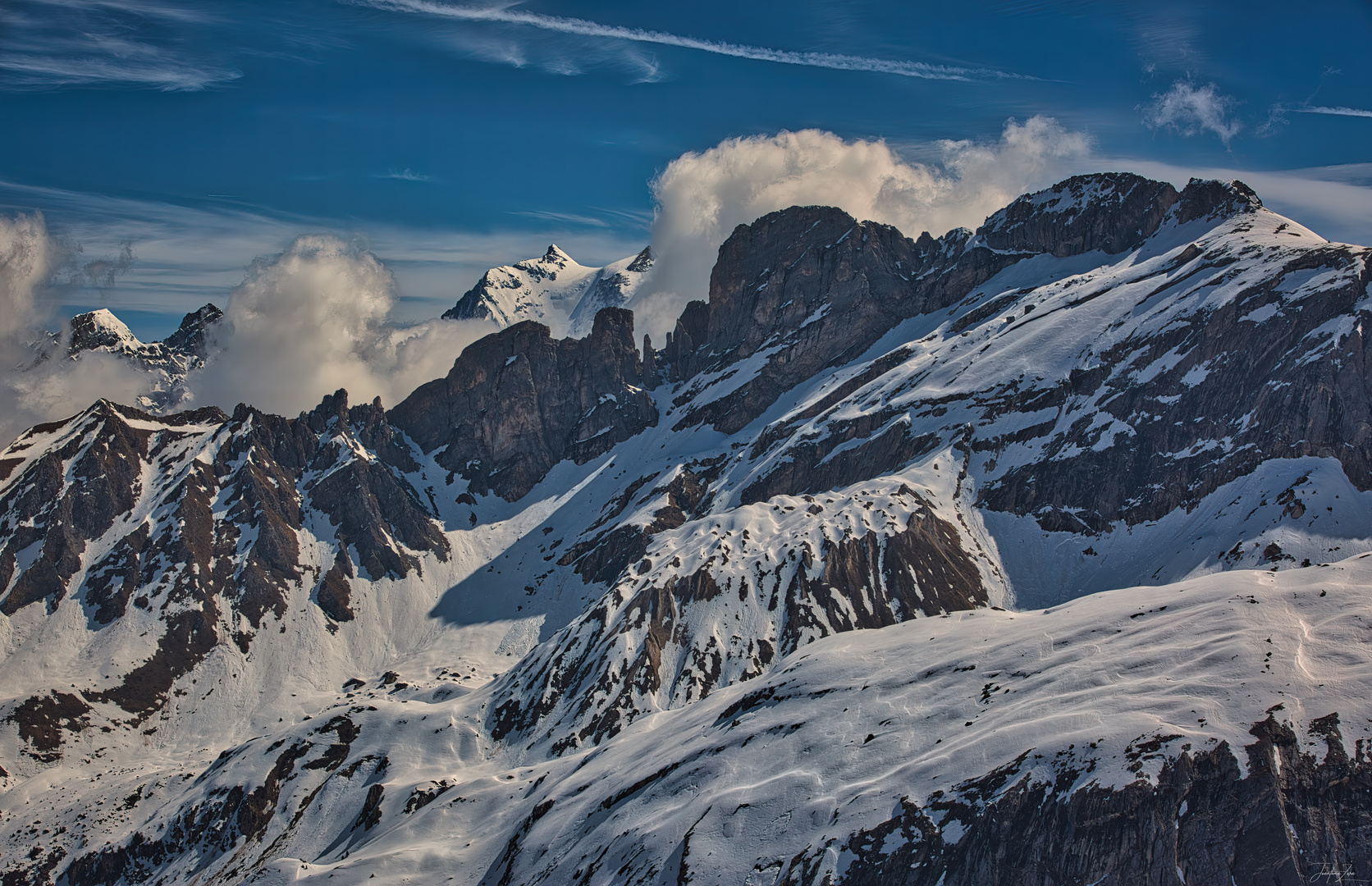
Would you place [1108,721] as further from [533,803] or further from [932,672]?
[533,803]

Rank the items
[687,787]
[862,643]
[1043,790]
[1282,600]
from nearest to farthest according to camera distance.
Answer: [1043,790]
[1282,600]
[687,787]
[862,643]

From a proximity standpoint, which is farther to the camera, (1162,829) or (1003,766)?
(1003,766)

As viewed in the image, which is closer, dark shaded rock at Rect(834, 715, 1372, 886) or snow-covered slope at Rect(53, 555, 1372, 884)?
dark shaded rock at Rect(834, 715, 1372, 886)

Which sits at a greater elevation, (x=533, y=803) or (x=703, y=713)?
(x=703, y=713)

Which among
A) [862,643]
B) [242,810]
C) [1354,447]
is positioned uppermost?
[1354,447]

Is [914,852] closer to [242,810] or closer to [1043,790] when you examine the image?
[1043,790]

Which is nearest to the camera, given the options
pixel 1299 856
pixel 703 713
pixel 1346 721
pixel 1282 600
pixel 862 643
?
pixel 1299 856

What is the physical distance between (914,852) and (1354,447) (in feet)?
539

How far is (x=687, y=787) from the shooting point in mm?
118750

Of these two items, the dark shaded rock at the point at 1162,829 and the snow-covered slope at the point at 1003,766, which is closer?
the dark shaded rock at the point at 1162,829

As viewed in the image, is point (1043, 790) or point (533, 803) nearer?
point (1043, 790)

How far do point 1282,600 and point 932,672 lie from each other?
40512 mm

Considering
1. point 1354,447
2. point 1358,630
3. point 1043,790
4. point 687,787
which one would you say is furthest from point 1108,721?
point 1354,447

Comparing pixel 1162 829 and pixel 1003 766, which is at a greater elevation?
pixel 1003 766
